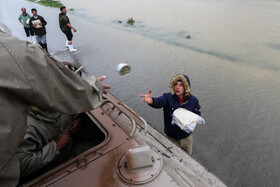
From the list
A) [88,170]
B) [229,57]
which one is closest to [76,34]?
[229,57]

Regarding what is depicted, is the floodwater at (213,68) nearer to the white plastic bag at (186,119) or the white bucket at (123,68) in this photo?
the white plastic bag at (186,119)

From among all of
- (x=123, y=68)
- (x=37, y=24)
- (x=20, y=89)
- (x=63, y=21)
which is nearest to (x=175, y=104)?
(x=123, y=68)

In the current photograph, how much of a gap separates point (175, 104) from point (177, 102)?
1.7 inches

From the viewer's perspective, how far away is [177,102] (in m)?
2.91

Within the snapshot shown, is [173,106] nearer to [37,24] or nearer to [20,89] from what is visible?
[20,89]

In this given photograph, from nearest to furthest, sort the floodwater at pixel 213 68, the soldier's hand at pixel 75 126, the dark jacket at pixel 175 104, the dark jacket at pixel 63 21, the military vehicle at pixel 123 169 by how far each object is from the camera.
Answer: the military vehicle at pixel 123 169, the soldier's hand at pixel 75 126, the dark jacket at pixel 175 104, the floodwater at pixel 213 68, the dark jacket at pixel 63 21

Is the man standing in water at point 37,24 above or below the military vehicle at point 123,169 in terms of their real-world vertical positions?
above

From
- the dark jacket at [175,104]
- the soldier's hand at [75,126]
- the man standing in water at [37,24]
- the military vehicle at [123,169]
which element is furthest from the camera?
the man standing in water at [37,24]

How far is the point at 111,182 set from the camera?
68.4 inches

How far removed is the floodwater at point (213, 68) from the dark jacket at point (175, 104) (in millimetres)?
1086

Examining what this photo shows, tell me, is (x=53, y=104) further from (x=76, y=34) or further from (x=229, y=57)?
(x=76, y=34)

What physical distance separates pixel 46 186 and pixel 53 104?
0.93 meters

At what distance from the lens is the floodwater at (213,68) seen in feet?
13.0

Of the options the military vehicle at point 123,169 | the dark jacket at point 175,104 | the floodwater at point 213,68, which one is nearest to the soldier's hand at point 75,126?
the military vehicle at point 123,169
